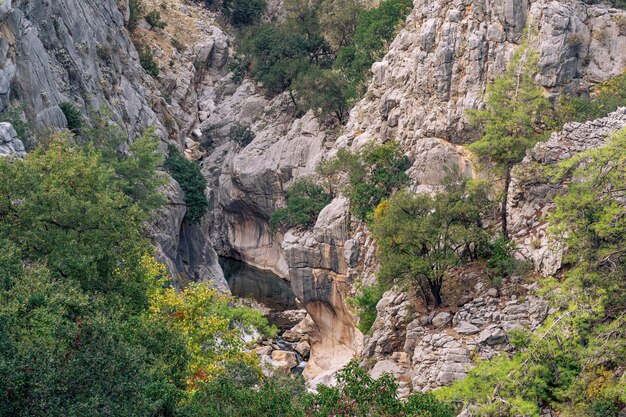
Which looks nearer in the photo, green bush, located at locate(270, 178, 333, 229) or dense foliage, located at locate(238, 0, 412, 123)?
green bush, located at locate(270, 178, 333, 229)

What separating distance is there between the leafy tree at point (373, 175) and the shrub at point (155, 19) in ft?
124

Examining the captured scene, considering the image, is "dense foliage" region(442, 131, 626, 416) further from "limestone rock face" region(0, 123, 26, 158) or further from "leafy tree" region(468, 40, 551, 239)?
"limestone rock face" region(0, 123, 26, 158)

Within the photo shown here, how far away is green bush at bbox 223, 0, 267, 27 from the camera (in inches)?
3605

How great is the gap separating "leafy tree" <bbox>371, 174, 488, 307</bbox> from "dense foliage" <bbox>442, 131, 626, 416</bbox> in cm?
615

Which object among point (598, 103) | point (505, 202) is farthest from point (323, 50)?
point (505, 202)

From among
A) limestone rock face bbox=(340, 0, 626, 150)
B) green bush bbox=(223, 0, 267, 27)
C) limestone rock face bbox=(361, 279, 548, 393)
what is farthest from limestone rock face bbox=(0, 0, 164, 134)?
green bush bbox=(223, 0, 267, 27)

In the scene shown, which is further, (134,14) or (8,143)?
(134,14)

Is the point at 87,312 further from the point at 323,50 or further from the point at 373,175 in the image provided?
the point at 323,50

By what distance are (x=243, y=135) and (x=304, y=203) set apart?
19.6 m

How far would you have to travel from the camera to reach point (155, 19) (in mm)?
79625

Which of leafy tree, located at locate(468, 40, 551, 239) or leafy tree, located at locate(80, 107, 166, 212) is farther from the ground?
leafy tree, located at locate(468, 40, 551, 239)

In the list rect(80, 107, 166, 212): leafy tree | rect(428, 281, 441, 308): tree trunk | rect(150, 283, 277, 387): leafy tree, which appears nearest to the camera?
rect(150, 283, 277, 387): leafy tree

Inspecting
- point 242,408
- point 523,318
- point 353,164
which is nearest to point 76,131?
point 353,164

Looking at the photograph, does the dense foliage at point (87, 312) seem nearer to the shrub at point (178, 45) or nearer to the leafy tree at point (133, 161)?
the leafy tree at point (133, 161)
